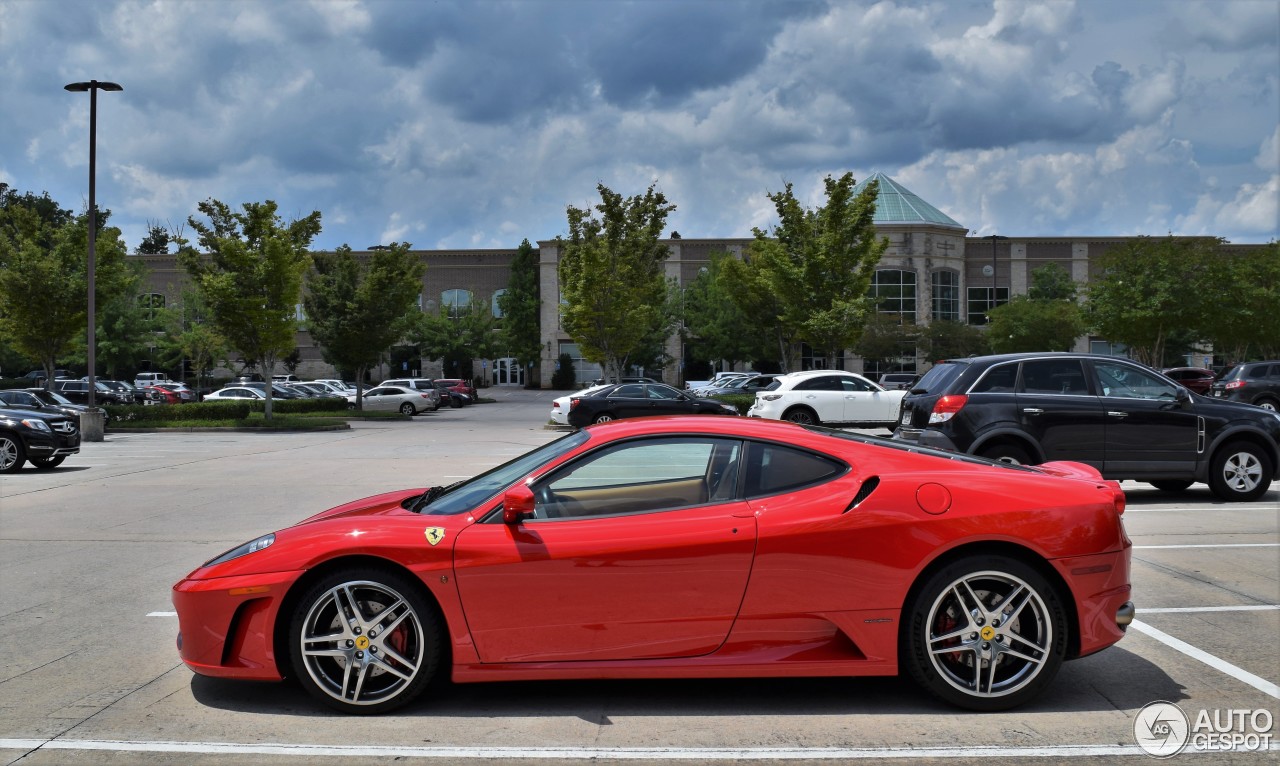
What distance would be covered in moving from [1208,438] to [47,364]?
34.2 metres

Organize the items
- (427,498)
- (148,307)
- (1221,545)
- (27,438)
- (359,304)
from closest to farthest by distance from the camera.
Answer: (427,498)
(1221,545)
(27,438)
(359,304)
(148,307)

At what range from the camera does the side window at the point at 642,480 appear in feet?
15.4

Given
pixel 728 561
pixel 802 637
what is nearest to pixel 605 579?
pixel 728 561

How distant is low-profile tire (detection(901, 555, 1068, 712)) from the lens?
451cm

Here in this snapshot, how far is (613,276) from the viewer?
3616 centimetres

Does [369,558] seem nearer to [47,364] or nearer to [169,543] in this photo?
[169,543]

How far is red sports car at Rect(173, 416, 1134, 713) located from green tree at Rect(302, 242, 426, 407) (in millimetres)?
35471

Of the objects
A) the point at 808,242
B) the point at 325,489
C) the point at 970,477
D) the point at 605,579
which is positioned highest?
the point at 808,242

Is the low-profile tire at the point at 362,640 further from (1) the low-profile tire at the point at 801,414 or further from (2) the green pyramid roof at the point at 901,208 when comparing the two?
(2) the green pyramid roof at the point at 901,208

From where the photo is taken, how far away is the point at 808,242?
32656mm

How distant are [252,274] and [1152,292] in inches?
1377

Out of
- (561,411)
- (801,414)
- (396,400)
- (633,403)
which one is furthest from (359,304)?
(801,414)

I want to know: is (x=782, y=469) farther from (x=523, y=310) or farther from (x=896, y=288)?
(x=523, y=310)

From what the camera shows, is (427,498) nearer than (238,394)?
Yes
